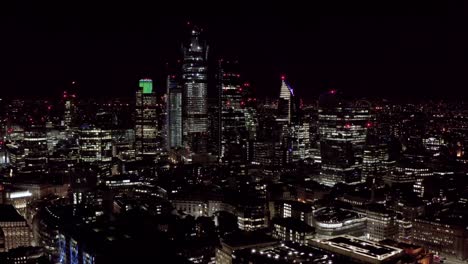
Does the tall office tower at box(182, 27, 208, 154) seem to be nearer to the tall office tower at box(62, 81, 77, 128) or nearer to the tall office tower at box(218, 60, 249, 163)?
the tall office tower at box(218, 60, 249, 163)

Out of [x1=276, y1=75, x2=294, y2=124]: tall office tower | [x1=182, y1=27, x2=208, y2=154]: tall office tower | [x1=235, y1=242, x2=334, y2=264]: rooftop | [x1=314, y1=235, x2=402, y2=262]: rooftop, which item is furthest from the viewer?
[x1=276, y1=75, x2=294, y2=124]: tall office tower

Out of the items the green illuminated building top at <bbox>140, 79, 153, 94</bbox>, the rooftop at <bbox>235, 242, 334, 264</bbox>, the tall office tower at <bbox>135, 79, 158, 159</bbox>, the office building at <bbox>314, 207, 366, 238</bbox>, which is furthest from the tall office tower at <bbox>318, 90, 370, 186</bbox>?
the green illuminated building top at <bbox>140, 79, 153, 94</bbox>

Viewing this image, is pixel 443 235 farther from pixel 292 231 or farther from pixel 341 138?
pixel 341 138

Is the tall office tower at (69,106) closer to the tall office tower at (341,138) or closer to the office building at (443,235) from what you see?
the tall office tower at (341,138)

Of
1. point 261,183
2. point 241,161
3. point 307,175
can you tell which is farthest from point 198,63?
point 261,183

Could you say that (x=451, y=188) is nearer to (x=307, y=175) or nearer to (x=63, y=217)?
(x=307, y=175)

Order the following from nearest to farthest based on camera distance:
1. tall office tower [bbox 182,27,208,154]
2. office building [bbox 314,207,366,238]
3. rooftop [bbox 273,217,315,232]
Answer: rooftop [bbox 273,217,315,232], office building [bbox 314,207,366,238], tall office tower [bbox 182,27,208,154]

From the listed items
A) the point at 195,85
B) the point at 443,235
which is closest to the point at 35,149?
the point at 195,85

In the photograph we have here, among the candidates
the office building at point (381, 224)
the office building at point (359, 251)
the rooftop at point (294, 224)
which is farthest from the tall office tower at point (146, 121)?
the office building at point (359, 251)
